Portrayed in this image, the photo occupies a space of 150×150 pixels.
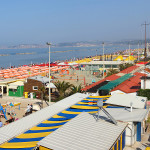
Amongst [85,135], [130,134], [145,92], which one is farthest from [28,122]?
[145,92]

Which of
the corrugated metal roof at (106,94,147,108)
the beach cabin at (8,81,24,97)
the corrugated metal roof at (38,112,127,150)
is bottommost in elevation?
the beach cabin at (8,81,24,97)

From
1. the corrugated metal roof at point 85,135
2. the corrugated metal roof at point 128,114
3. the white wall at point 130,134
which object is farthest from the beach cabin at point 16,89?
the white wall at point 130,134

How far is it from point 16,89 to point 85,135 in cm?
1655

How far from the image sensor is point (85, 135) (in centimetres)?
777

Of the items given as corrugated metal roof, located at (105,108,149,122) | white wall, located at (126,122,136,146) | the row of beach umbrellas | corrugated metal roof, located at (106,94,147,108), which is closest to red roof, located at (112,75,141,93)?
corrugated metal roof, located at (106,94,147,108)

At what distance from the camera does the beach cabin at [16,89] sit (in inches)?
909

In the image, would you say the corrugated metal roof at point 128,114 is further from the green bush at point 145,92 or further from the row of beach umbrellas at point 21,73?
the row of beach umbrellas at point 21,73

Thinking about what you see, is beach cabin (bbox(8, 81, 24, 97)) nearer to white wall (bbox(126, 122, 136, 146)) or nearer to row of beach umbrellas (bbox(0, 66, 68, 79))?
row of beach umbrellas (bbox(0, 66, 68, 79))

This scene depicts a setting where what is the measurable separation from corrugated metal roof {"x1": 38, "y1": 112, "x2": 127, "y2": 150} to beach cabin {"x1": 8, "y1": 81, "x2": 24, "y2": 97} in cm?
1482

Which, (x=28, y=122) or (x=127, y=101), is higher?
(x=127, y=101)

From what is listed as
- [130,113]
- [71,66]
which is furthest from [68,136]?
[71,66]

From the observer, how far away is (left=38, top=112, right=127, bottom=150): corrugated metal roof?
23.4 ft

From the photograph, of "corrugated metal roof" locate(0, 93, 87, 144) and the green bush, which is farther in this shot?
the green bush

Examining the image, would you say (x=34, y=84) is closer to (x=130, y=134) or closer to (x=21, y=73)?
(x=130, y=134)
